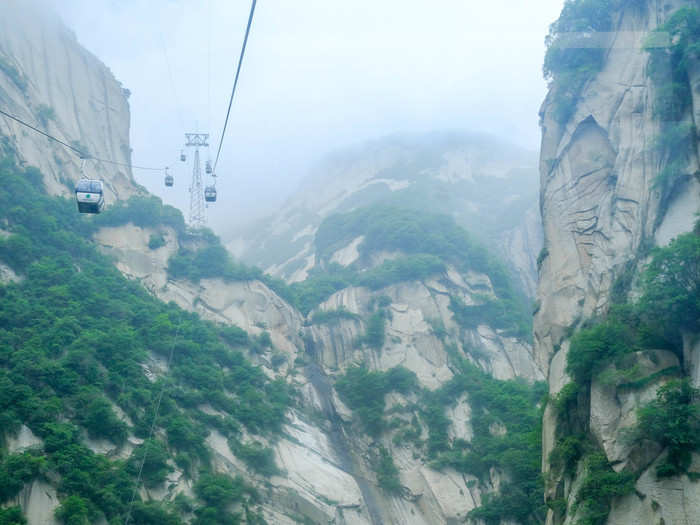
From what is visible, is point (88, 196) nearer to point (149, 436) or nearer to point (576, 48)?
point (149, 436)

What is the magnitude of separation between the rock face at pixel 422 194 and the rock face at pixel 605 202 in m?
30.9

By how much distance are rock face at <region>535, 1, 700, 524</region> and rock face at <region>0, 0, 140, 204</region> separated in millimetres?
35398

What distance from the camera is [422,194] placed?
81.3 m

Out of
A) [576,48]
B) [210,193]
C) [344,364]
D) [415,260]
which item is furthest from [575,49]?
[344,364]

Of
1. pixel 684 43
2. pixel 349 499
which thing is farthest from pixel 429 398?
pixel 684 43

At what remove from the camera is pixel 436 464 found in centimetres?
3841

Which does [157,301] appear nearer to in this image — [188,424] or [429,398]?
[188,424]

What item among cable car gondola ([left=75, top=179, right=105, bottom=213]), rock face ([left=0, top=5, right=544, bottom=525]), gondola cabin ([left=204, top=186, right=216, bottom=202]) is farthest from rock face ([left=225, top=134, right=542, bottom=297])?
cable car gondola ([left=75, top=179, right=105, bottom=213])

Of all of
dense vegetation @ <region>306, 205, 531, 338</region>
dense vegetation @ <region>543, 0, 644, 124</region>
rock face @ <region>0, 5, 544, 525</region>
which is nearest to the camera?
dense vegetation @ <region>543, 0, 644, 124</region>

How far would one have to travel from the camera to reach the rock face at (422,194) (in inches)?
2803

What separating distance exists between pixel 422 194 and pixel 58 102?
4388cm

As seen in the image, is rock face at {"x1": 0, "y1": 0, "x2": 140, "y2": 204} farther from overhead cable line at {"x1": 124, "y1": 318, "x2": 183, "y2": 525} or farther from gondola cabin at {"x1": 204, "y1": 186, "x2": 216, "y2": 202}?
overhead cable line at {"x1": 124, "y1": 318, "x2": 183, "y2": 525}

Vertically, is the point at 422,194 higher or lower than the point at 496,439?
higher

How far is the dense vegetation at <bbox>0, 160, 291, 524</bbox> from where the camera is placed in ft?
85.0
